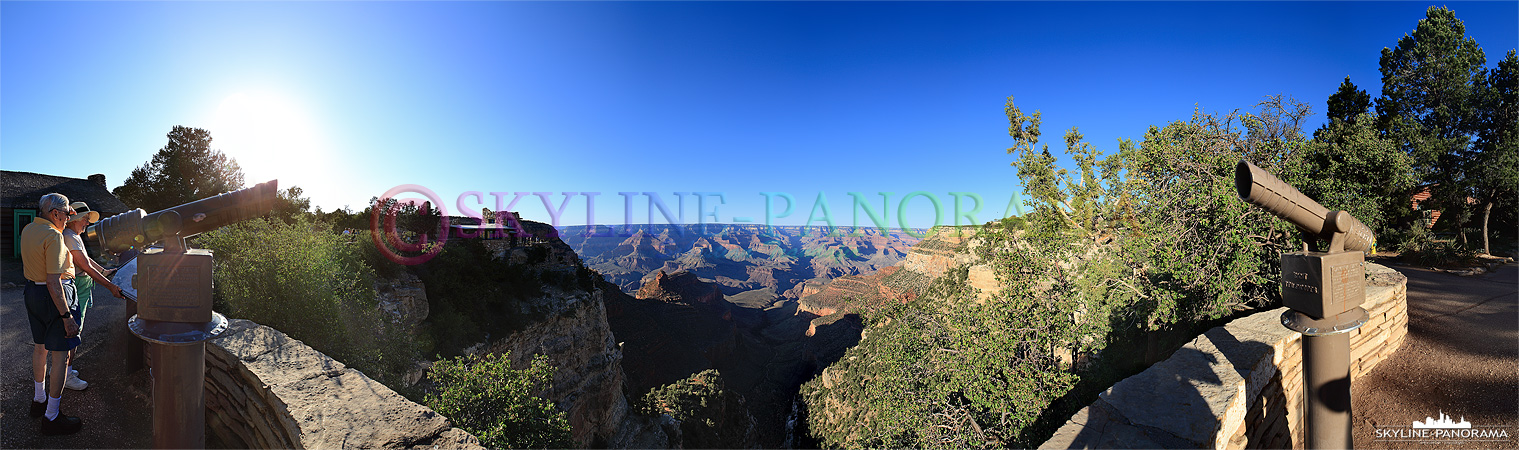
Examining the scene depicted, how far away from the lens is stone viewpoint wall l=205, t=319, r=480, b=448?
125 inches

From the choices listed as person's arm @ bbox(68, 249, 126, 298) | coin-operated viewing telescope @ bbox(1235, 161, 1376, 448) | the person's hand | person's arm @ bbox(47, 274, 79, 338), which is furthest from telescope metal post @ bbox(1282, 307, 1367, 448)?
the person's hand

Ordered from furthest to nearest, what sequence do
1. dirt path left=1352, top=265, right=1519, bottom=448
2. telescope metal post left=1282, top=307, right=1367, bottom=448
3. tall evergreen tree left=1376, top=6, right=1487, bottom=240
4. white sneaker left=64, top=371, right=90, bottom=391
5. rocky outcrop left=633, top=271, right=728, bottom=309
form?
rocky outcrop left=633, top=271, right=728, bottom=309 → tall evergreen tree left=1376, top=6, right=1487, bottom=240 → dirt path left=1352, top=265, right=1519, bottom=448 → white sneaker left=64, top=371, right=90, bottom=391 → telescope metal post left=1282, top=307, right=1367, bottom=448

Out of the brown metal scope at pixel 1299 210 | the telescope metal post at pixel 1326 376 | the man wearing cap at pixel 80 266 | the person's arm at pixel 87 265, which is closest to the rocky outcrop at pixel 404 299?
the man wearing cap at pixel 80 266

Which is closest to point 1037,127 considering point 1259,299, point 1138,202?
point 1138,202

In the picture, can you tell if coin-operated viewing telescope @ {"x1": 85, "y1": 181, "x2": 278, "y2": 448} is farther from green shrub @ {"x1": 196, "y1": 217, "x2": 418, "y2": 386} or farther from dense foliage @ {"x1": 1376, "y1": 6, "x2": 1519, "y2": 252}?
dense foliage @ {"x1": 1376, "y1": 6, "x2": 1519, "y2": 252}

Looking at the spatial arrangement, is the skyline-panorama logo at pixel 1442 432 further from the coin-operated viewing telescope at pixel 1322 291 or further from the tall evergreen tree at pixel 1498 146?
the tall evergreen tree at pixel 1498 146

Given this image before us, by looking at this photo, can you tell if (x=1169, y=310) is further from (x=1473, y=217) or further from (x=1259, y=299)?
(x=1473, y=217)

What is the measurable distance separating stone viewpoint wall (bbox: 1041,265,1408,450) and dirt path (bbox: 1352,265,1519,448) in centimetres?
39

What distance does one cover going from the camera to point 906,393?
7.65 m

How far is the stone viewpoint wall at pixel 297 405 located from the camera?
3.17m

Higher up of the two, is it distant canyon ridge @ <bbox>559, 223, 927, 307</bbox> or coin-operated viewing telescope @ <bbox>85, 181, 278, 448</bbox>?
coin-operated viewing telescope @ <bbox>85, 181, 278, 448</bbox>

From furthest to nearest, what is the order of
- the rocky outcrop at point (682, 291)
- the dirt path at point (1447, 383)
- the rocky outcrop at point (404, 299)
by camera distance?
the rocky outcrop at point (682, 291)
the rocky outcrop at point (404, 299)
the dirt path at point (1447, 383)

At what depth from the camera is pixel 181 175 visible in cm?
2372

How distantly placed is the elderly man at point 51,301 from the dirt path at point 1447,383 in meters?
11.4
